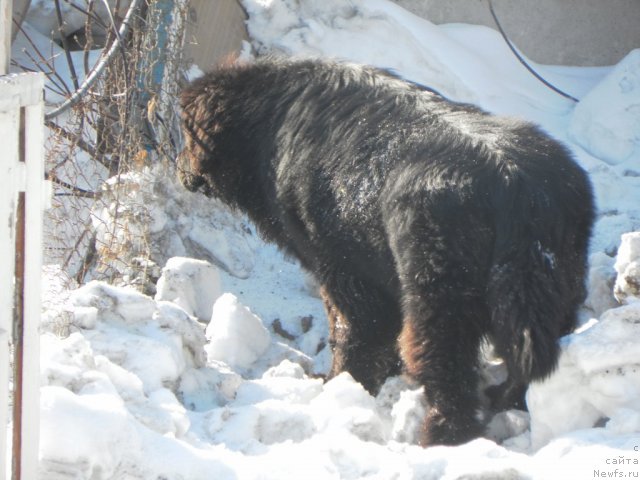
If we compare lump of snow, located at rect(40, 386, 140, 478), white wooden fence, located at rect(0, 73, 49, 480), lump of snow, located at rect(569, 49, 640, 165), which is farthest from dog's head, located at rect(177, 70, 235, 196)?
lump of snow, located at rect(569, 49, 640, 165)

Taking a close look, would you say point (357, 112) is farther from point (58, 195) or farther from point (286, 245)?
point (58, 195)

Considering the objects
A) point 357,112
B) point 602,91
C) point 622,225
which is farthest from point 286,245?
point 602,91

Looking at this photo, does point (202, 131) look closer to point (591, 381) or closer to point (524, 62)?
point (591, 381)

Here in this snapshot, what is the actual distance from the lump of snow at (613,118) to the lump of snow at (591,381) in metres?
4.70

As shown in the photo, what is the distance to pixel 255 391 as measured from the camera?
14.7 feet

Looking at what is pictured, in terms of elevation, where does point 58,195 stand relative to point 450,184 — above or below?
below

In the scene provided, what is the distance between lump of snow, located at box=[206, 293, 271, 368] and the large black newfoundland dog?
0.41 m

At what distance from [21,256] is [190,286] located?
115 inches

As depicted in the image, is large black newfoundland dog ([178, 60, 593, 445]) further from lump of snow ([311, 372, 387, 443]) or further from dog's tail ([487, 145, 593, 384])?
lump of snow ([311, 372, 387, 443])

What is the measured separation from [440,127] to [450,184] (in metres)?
0.46

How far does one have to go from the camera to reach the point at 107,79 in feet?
20.8

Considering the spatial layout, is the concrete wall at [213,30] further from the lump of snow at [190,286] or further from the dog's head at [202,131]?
the lump of snow at [190,286]

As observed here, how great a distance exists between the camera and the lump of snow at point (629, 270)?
4.62 metres

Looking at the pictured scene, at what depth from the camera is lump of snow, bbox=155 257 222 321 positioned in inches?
215
